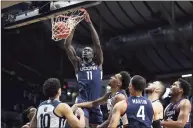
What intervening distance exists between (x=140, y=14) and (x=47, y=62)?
5.03 m

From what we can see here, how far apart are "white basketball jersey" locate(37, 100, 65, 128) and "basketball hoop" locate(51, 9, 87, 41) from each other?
2689 millimetres

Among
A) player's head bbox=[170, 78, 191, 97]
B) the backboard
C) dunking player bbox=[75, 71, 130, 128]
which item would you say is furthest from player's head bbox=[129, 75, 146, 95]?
the backboard

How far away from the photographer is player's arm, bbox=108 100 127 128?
5.72m

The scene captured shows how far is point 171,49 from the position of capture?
16.4 meters

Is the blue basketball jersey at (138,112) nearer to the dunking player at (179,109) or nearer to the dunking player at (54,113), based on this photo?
the dunking player at (54,113)

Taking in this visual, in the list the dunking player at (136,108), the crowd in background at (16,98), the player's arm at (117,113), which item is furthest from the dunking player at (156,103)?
the crowd in background at (16,98)

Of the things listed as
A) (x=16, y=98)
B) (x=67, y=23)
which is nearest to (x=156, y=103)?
(x=67, y=23)

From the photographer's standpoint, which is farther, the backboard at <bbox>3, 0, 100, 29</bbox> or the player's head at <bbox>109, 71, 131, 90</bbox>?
the backboard at <bbox>3, 0, 100, 29</bbox>

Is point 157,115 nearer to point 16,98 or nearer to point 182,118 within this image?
point 182,118

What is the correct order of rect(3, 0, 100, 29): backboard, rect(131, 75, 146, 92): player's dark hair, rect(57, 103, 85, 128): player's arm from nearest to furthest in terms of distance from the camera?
rect(57, 103, 85, 128): player's arm → rect(131, 75, 146, 92): player's dark hair → rect(3, 0, 100, 29): backboard

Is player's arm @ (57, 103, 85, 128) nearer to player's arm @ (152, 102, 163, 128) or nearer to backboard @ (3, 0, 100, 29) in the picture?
player's arm @ (152, 102, 163, 128)

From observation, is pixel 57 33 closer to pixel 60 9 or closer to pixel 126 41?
pixel 60 9

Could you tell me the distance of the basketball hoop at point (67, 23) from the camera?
324 inches

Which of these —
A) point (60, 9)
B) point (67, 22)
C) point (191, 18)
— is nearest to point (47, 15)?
point (60, 9)
